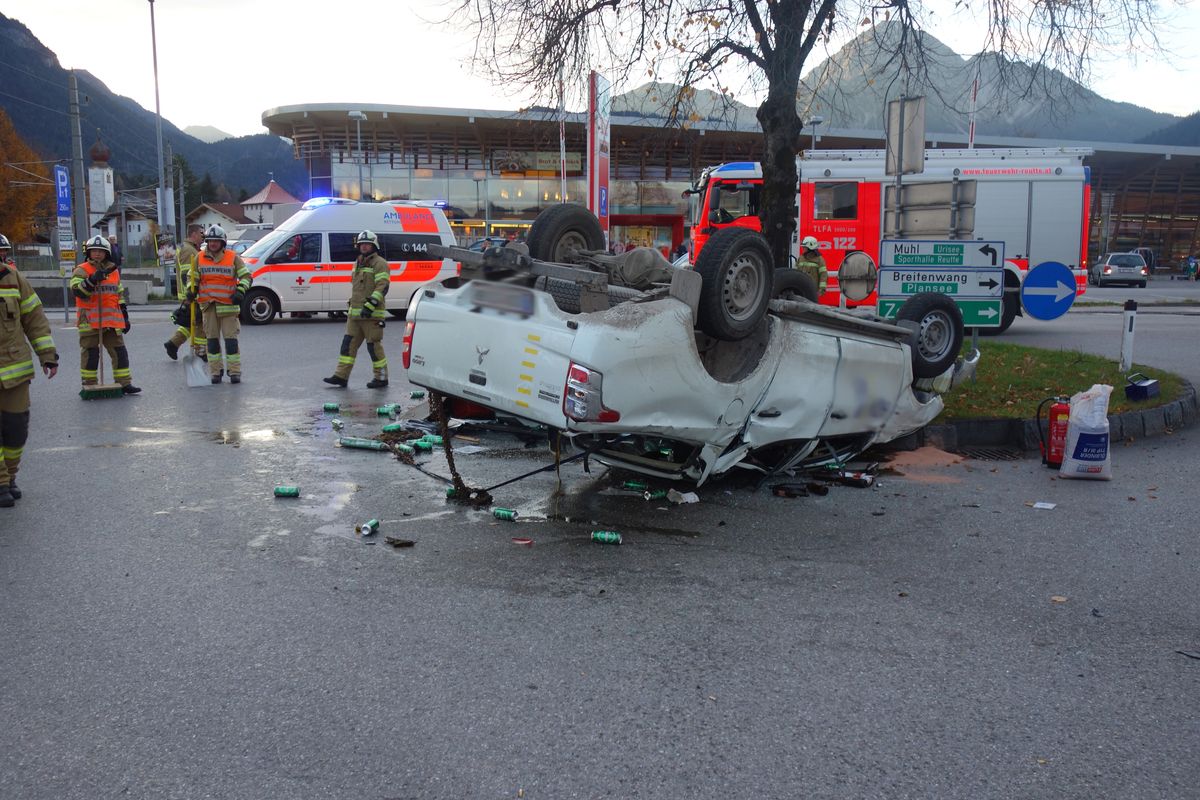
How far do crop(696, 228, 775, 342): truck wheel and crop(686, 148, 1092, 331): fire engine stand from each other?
504 inches

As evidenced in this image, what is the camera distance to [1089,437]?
271 inches

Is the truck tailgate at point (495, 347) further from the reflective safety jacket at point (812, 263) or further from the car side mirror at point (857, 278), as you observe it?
the reflective safety jacket at point (812, 263)

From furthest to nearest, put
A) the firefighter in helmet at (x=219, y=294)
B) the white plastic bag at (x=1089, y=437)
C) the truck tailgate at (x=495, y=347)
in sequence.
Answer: the firefighter in helmet at (x=219, y=294), the white plastic bag at (x=1089, y=437), the truck tailgate at (x=495, y=347)

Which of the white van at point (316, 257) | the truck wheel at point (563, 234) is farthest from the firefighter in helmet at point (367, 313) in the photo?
the white van at point (316, 257)

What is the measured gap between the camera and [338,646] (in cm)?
389

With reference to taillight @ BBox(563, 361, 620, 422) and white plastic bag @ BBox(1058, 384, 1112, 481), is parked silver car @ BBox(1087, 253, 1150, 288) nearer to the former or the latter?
white plastic bag @ BBox(1058, 384, 1112, 481)

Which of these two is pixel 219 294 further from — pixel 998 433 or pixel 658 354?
pixel 998 433

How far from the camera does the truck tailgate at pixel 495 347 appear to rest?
5.26 m

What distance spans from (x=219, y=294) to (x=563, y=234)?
21.4 feet

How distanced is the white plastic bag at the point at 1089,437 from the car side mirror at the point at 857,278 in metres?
4.71

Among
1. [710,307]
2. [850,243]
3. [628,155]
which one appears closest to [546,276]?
[710,307]

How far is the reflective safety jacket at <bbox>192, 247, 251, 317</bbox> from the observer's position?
11672 millimetres

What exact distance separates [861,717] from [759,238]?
339cm

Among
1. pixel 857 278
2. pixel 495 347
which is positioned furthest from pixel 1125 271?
pixel 495 347
